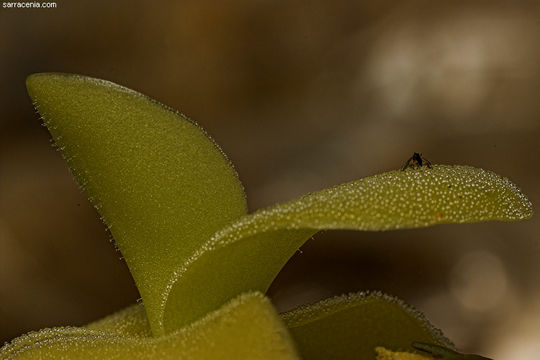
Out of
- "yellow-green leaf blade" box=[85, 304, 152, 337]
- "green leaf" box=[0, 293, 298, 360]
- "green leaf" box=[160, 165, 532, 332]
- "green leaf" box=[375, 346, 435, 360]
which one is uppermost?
"green leaf" box=[160, 165, 532, 332]

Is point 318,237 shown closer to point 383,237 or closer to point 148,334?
point 383,237

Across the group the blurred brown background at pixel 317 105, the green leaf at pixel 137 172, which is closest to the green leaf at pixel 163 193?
the green leaf at pixel 137 172

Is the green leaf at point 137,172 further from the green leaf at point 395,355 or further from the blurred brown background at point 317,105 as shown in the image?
the blurred brown background at point 317,105

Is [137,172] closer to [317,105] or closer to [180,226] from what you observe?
[180,226]

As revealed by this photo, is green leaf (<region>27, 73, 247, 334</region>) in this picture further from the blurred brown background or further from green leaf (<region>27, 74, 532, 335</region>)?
the blurred brown background

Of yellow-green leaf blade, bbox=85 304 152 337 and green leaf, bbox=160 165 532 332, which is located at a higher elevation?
green leaf, bbox=160 165 532 332

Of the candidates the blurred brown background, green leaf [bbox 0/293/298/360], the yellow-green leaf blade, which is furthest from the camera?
the blurred brown background

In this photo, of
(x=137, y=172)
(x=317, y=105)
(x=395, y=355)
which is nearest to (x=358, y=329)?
(x=395, y=355)

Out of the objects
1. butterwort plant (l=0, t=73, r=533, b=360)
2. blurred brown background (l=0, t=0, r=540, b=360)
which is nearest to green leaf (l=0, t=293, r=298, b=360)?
butterwort plant (l=0, t=73, r=533, b=360)
